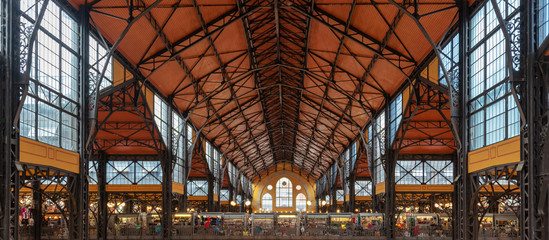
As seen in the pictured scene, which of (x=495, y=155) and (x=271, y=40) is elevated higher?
(x=271, y=40)

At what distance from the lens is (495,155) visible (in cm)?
2417

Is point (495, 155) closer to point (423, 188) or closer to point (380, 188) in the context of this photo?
point (380, 188)

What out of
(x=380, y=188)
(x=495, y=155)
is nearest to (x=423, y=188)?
(x=380, y=188)

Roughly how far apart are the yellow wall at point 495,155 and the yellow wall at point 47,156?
19437 mm

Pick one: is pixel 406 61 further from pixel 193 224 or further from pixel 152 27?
pixel 193 224

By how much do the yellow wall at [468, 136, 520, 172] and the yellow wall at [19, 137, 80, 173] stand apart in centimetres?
1944

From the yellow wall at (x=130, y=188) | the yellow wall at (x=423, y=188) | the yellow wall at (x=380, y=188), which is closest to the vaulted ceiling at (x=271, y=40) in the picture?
the yellow wall at (x=380, y=188)

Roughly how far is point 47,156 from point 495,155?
2007cm

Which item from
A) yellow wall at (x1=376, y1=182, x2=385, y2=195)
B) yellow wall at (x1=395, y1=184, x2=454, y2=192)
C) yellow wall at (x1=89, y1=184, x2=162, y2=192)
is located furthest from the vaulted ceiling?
yellow wall at (x1=89, y1=184, x2=162, y2=192)

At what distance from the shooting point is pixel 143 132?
4538 cm

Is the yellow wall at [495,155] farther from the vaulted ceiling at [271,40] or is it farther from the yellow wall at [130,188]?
the yellow wall at [130,188]

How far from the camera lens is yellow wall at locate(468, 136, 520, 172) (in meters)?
22.4

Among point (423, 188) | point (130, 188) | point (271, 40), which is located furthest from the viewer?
point (130, 188)

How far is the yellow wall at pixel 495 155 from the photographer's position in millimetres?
22359
